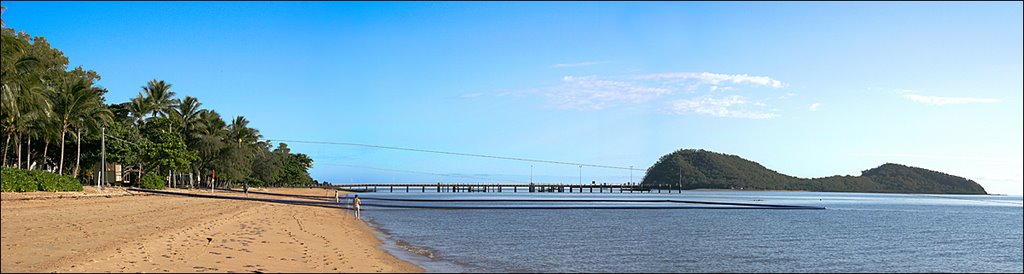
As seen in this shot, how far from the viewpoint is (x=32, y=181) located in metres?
39.4

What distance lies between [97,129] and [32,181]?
958 inches

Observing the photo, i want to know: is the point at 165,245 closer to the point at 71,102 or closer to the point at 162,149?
the point at 71,102

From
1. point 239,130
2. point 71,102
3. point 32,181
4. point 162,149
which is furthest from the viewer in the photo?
point 239,130

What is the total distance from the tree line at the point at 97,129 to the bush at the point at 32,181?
3.23 meters

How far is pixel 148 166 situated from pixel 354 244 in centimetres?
5956

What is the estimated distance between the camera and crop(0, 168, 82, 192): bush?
36991 millimetres

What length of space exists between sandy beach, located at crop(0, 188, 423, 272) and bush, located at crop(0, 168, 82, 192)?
23.0ft

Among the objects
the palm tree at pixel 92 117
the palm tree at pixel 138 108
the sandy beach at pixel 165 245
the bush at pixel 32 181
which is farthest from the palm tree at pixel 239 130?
the sandy beach at pixel 165 245

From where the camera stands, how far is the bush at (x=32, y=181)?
3699 centimetres

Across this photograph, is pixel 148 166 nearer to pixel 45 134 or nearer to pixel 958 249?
pixel 45 134

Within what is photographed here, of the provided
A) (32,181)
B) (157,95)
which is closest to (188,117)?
(157,95)

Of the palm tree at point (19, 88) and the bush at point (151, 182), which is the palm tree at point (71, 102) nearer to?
the palm tree at point (19, 88)

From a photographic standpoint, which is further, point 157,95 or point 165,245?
point 157,95

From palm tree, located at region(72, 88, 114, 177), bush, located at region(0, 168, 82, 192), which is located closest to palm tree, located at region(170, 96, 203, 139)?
palm tree, located at region(72, 88, 114, 177)
